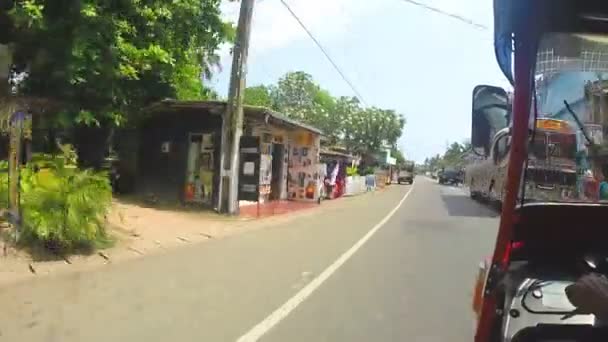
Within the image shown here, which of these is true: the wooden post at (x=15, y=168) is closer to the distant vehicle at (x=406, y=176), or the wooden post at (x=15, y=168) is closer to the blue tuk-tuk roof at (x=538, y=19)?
the blue tuk-tuk roof at (x=538, y=19)

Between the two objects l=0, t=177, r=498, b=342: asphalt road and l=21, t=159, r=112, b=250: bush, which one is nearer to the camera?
l=0, t=177, r=498, b=342: asphalt road

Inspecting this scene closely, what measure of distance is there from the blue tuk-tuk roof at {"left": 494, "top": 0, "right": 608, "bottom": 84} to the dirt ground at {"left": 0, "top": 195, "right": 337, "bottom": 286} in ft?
23.0

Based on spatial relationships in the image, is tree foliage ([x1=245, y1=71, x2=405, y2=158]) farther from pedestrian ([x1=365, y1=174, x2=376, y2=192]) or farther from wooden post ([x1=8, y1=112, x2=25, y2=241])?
wooden post ([x1=8, y1=112, x2=25, y2=241])

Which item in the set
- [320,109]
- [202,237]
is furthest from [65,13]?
[320,109]

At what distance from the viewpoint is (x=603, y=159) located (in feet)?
11.0

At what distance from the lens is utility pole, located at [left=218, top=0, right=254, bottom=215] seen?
17.8 metres

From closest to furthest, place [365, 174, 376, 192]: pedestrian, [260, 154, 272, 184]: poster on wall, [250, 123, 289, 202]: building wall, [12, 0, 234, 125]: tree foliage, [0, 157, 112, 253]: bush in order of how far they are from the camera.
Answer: [0, 157, 112, 253]: bush → [12, 0, 234, 125]: tree foliage → [250, 123, 289, 202]: building wall → [260, 154, 272, 184]: poster on wall → [365, 174, 376, 192]: pedestrian

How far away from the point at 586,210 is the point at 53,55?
11642mm

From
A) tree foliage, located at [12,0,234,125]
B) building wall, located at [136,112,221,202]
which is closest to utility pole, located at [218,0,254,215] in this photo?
tree foliage, located at [12,0,234,125]

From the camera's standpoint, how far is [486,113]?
348 cm

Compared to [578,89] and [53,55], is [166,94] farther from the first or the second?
[578,89]

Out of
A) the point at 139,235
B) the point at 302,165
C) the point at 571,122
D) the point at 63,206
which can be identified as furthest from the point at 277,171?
the point at 571,122

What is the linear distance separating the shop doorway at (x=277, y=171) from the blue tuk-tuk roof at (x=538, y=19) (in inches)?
914

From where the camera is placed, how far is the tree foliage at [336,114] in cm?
6925
